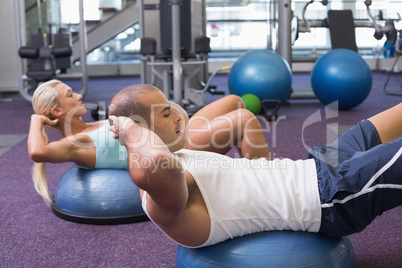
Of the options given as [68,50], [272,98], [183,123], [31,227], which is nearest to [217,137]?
[183,123]

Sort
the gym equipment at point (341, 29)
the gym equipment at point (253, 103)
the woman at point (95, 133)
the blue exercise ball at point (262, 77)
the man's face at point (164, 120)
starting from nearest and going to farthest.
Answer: the man's face at point (164, 120), the woman at point (95, 133), the gym equipment at point (253, 103), the blue exercise ball at point (262, 77), the gym equipment at point (341, 29)

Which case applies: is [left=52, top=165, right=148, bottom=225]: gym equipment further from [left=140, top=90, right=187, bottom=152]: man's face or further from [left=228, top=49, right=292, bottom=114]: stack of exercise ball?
[left=228, top=49, right=292, bottom=114]: stack of exercise ball

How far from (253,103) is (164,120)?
2.70 meters

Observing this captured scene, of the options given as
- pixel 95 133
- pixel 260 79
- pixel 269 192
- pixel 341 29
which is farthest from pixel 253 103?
pixel 269 192

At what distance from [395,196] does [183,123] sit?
500 mm

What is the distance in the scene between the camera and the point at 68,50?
180 inches

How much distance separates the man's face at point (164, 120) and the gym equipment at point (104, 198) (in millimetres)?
725

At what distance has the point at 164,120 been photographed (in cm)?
103

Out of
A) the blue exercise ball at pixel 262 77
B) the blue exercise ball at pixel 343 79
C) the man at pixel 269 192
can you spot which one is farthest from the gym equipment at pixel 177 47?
the man at pixel 269 192

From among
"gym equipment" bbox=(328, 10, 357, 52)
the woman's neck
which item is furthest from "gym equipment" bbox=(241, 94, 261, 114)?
the woman's neck

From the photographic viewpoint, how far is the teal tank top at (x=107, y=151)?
1.76m

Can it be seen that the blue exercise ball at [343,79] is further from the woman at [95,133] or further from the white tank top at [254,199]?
the white tank top at [254,199]

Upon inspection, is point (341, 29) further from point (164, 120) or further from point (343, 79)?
point (164, 120)

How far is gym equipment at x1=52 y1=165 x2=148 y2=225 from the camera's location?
1733 mm
